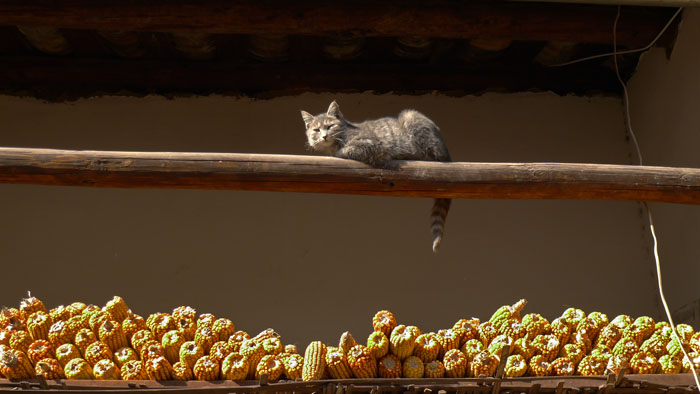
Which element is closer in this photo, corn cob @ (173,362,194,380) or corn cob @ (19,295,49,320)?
corn cob @ (173,362,194,380)

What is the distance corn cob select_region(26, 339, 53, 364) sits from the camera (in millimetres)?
4359

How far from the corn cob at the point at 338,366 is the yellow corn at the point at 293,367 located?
134 mm

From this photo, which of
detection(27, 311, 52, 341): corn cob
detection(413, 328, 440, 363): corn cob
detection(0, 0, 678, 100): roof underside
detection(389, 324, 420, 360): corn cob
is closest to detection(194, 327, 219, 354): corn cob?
detection(27, 311, 52, 341): corn cob

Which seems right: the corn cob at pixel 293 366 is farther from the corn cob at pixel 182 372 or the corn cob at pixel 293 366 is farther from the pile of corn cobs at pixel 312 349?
the corn cob at pixel 182 372

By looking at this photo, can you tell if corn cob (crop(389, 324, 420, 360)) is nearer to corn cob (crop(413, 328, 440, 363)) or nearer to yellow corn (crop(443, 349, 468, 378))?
corn cob (crop(413, 328, 440, 363))

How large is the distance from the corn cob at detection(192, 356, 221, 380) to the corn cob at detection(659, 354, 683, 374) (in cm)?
221

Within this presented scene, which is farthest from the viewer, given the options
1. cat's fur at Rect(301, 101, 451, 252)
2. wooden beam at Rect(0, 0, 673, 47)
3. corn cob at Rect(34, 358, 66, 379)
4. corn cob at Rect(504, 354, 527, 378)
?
wooden beam at Rect(0, 0, 673, 47)

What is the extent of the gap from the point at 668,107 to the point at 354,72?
233 cm

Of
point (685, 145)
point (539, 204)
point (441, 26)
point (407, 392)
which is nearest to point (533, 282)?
point (539, 204)

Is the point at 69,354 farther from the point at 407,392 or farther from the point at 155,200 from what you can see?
the point at 155,200

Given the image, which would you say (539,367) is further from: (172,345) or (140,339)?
(140,339)

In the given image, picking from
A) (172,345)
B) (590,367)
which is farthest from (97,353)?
(590,367)

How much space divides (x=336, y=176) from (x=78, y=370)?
1.53m

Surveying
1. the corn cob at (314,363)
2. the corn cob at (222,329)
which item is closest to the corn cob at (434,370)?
the corn cob at (314,363)
